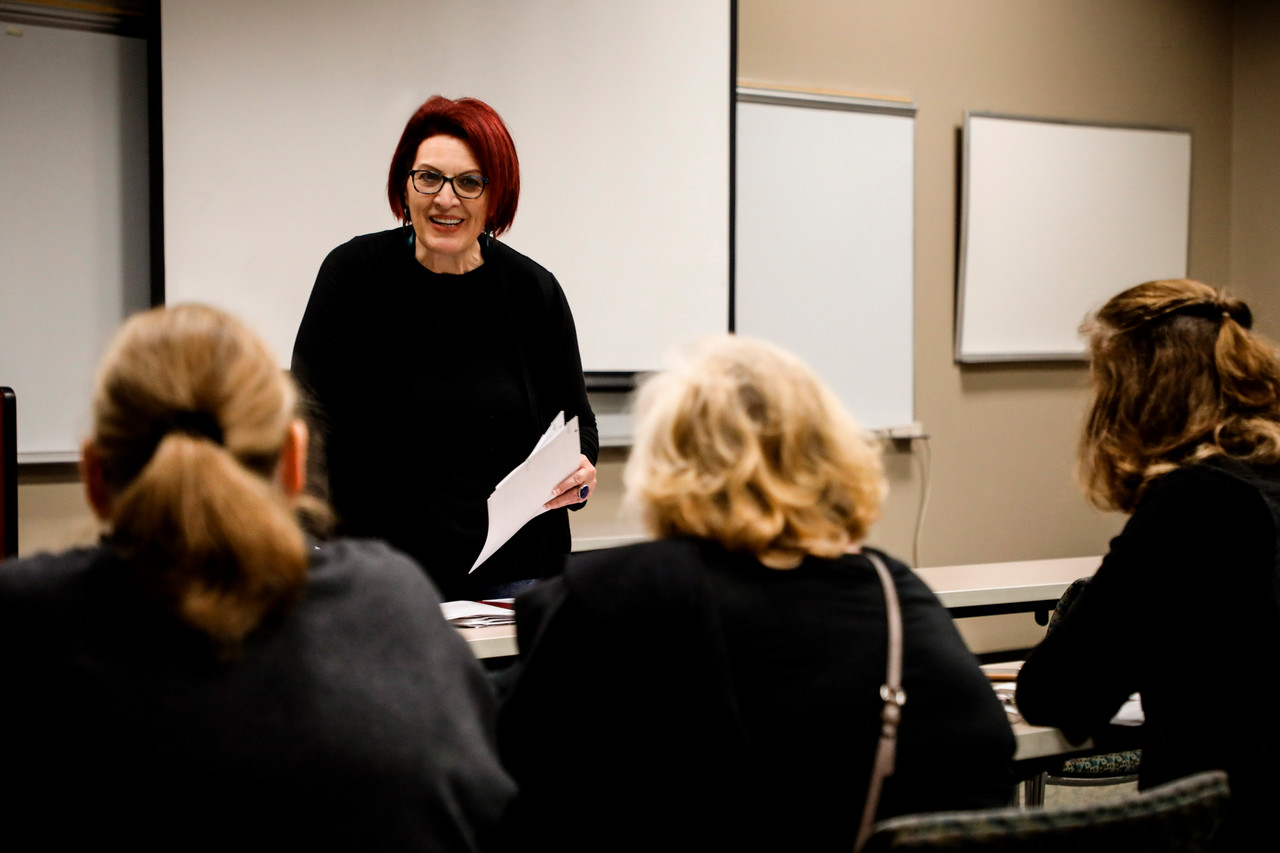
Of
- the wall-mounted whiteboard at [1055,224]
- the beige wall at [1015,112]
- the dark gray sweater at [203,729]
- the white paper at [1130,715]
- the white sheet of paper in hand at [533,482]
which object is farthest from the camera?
the wall-mounted whiteboard at [1055,224]

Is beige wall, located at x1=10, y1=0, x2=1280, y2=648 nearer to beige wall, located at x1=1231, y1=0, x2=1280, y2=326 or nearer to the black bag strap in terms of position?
beige wall, located at x1=1231, y1=0, x2=1280, y2=326

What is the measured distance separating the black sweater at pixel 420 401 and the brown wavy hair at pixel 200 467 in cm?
111

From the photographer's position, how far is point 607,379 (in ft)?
12.4

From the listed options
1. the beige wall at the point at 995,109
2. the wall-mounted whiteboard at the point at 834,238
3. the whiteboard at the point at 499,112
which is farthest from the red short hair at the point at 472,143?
the beige wall at the point at 995,109

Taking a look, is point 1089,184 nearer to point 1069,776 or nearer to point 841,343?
point 841,343

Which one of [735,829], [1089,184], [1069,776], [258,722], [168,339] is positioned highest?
[1089,184]

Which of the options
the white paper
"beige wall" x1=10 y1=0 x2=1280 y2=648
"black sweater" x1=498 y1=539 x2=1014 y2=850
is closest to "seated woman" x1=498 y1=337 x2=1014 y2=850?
"black sweater" x1=498 y1=539 x2=1014 y2=850

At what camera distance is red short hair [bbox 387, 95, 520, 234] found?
2.32m

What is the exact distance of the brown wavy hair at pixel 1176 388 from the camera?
1.60 m

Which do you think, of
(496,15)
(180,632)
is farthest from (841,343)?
(180,632)

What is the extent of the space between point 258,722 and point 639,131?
10.1ft

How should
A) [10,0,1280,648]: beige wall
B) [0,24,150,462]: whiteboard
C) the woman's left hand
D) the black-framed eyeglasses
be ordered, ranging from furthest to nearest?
[10,0,1280,648]: beige wall → [0,24,150,462]: whiteboard → the black-framed eyeglasses → the woman's left hand

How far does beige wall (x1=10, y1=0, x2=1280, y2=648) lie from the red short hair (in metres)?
1.69

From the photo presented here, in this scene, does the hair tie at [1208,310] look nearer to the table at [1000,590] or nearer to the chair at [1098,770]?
the table at [1000,590]
